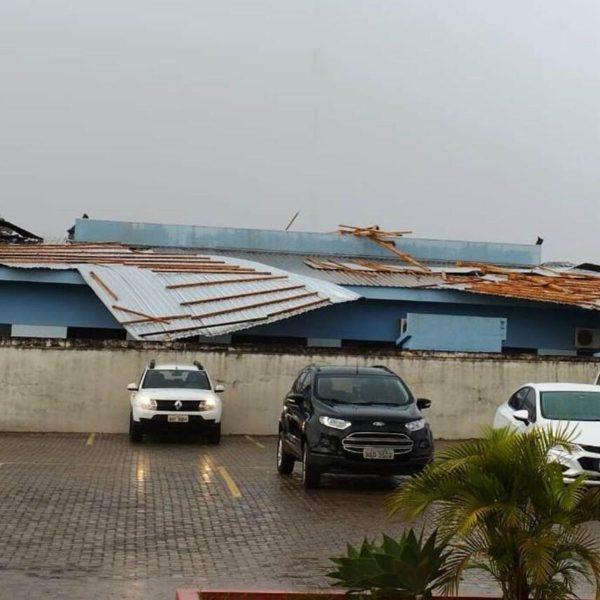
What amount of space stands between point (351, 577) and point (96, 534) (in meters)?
4.79

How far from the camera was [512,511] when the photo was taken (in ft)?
20.0

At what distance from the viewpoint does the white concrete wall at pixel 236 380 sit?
23.9m

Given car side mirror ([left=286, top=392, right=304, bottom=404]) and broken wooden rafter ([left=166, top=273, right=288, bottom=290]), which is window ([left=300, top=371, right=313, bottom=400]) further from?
broken wooden rafter ([left=166, top=273, right=288, bottom=290])

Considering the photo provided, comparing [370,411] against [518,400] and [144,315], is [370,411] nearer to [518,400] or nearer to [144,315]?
[518,400]

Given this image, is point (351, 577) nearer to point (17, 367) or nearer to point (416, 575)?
point (416, 575)

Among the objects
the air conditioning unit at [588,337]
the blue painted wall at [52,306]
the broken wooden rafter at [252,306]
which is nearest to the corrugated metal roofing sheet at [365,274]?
the broken wooden rafter at [252,306]

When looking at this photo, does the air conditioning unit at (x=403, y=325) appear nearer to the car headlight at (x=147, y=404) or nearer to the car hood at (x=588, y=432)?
the car headlight at (x=147, y=404)

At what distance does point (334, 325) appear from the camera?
108 feet

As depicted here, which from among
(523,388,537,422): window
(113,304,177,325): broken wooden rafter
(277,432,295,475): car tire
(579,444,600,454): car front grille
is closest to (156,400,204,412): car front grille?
(113,304,177,325): broken wooden rafter

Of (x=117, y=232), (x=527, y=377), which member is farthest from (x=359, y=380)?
(x=117, y=232)

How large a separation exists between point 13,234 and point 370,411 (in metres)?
36.3

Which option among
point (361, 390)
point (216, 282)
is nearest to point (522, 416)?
point (361, 390)

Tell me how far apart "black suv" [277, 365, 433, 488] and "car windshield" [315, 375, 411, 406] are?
0.6 inches

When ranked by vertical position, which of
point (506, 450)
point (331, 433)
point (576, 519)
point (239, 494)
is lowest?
point (239, 494)
